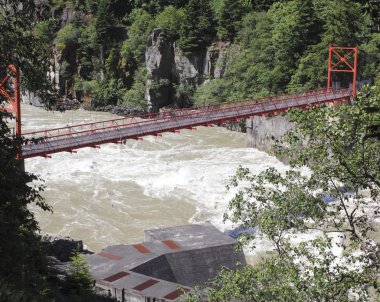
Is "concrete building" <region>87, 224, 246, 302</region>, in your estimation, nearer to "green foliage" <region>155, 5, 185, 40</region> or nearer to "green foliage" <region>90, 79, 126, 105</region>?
"green foliage" <region>155, 5, 185, 40</region>

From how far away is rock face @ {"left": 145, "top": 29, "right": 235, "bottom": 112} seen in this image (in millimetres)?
46281

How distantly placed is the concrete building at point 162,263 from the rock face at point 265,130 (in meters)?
14.6

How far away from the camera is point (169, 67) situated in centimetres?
4766

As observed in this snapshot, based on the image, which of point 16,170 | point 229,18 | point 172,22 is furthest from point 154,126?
point 172,22

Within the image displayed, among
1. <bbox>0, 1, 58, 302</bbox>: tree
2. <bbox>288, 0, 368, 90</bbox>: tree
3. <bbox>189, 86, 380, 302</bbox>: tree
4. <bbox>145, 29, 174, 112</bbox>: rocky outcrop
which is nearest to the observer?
<bbox>189, 86, 380, 302</bbox>: tree

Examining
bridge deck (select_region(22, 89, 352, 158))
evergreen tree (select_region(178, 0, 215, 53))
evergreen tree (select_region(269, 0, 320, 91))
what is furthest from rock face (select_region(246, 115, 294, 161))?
evergreen tree (select_region(178, 0, 215, 53))

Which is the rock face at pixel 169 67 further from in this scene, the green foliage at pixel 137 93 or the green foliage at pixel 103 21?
the green foliage at pixel 103 21

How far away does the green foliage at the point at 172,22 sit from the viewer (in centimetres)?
4822

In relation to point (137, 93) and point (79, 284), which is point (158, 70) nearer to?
point (137, 93)

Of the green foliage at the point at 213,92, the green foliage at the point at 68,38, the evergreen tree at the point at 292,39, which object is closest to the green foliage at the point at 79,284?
the evergreen tree at the point at 292,39

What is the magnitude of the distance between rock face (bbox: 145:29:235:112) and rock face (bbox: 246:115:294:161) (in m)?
14.0

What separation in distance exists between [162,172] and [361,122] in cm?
2051

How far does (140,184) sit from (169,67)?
965 inches

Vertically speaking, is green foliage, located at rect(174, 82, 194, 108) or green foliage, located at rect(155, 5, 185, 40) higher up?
green foliage, located at rect(155, 5, 185, 40)
